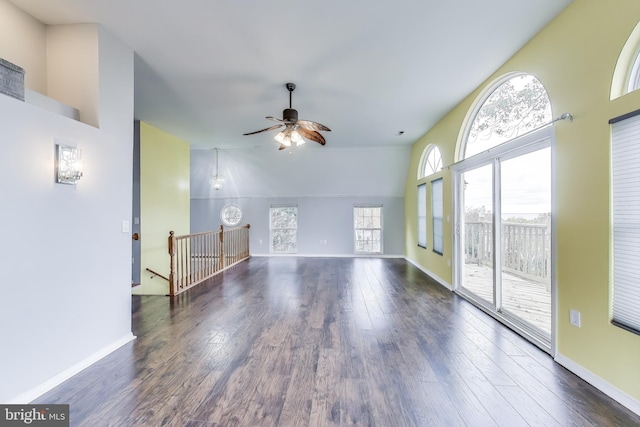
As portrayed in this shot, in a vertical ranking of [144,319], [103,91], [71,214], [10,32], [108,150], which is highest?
[10,32]

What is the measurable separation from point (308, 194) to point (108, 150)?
5.68m

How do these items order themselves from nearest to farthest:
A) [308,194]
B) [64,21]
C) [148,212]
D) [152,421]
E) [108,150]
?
1. [152,421]
2. [64,21]
3. [108,150]
4. [148,212]
5. [308,194]

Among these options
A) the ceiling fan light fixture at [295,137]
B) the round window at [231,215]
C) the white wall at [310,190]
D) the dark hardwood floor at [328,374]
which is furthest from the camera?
the round window at [231,215]

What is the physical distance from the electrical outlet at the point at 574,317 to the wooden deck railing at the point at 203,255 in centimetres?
483

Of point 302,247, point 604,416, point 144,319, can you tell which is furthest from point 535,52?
point 302,247

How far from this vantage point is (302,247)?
7.98 metres

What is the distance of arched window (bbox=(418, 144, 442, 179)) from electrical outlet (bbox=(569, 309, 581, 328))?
3.51 metres

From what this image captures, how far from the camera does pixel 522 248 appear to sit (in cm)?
295

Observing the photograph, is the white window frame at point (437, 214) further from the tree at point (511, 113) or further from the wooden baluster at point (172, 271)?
the wooden baluster at point (172, 271)

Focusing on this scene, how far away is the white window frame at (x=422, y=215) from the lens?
19.3ft

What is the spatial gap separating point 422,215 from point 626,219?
4.41 m

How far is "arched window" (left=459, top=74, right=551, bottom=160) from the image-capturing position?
103 inches

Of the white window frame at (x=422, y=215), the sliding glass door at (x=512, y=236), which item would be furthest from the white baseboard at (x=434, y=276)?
the white window frame at (x=422, y=215)

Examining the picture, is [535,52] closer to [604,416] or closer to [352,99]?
[352,99]
